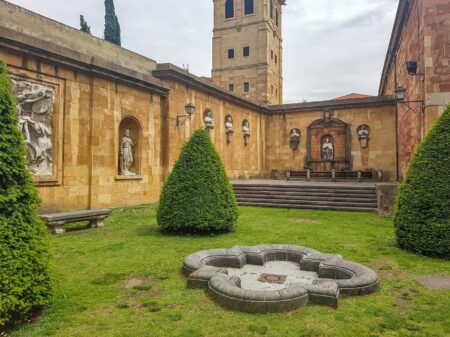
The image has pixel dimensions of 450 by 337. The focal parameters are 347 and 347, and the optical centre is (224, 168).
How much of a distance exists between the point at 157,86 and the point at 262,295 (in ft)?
44.0

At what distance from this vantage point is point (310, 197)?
1552 cm

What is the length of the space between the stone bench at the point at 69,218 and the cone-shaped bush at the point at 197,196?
7.25 feet

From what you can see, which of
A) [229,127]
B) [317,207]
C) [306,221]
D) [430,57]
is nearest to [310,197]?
[317,207]

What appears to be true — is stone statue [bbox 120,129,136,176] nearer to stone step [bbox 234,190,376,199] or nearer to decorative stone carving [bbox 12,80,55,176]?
decorative stone carving [bbox 12,80,55,176]

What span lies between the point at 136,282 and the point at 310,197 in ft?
37.6

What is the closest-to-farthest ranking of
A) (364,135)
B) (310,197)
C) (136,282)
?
(136,282) → (310,197) → (364,135)

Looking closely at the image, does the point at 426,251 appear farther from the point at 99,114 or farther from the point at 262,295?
the point at 99,114

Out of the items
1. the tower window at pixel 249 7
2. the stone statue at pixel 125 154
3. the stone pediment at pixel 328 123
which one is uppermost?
the tower window at pixel 249 7

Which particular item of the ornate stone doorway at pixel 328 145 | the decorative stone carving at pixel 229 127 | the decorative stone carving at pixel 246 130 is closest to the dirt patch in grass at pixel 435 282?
the decorative stone carving at pixel 229 127

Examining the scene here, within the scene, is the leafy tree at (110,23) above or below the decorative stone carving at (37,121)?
above

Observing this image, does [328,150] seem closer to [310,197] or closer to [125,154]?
[310,197]

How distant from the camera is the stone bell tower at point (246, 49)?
39375 mm

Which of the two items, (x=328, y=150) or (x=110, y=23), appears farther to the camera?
(x=110, y=23)

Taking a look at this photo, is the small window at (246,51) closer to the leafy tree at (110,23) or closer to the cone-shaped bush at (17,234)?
the leafy tree at (110,23)
